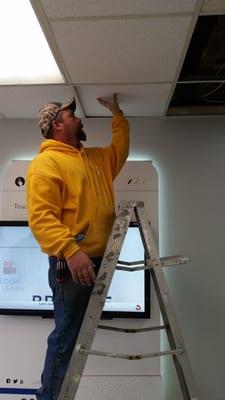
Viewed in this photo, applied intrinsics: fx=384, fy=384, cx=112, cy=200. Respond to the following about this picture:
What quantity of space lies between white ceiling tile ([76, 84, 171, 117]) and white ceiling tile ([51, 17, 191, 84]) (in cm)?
11

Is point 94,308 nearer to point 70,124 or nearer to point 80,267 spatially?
point 80,267

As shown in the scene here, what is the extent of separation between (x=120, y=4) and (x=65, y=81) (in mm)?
799

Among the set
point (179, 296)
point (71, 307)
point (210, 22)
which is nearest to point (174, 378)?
point (179, 296)

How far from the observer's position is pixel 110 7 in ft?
5.05

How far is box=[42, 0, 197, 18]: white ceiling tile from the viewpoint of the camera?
1.51 m

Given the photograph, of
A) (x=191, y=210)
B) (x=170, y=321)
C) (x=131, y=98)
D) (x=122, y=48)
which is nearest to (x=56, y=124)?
(x=122, y=48)

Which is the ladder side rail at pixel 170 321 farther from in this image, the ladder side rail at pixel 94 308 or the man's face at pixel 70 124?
the man's face at pixel 70 124

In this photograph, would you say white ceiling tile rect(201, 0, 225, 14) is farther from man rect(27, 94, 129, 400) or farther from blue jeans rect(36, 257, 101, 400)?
blue jeans rect(36, 257, 101, 400)

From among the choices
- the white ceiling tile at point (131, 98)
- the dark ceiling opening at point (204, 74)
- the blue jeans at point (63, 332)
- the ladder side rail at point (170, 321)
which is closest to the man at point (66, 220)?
the blue jeans at point (63, 332)

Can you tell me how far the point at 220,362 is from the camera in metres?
2.70

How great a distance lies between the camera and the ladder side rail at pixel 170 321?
4.95 feet

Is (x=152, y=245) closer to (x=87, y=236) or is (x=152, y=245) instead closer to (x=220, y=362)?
(x=87, y=236)

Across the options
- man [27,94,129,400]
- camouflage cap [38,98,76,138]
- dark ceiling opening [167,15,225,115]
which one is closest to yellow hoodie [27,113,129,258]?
man [27,94,129,400]

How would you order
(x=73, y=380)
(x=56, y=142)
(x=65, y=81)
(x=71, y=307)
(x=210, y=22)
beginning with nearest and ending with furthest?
1. (x=73, y=380)
2. (x=71, y=307)
3. (x=56, y=142)
4. (x=210, y=22)
5. (x=65, y=81)
